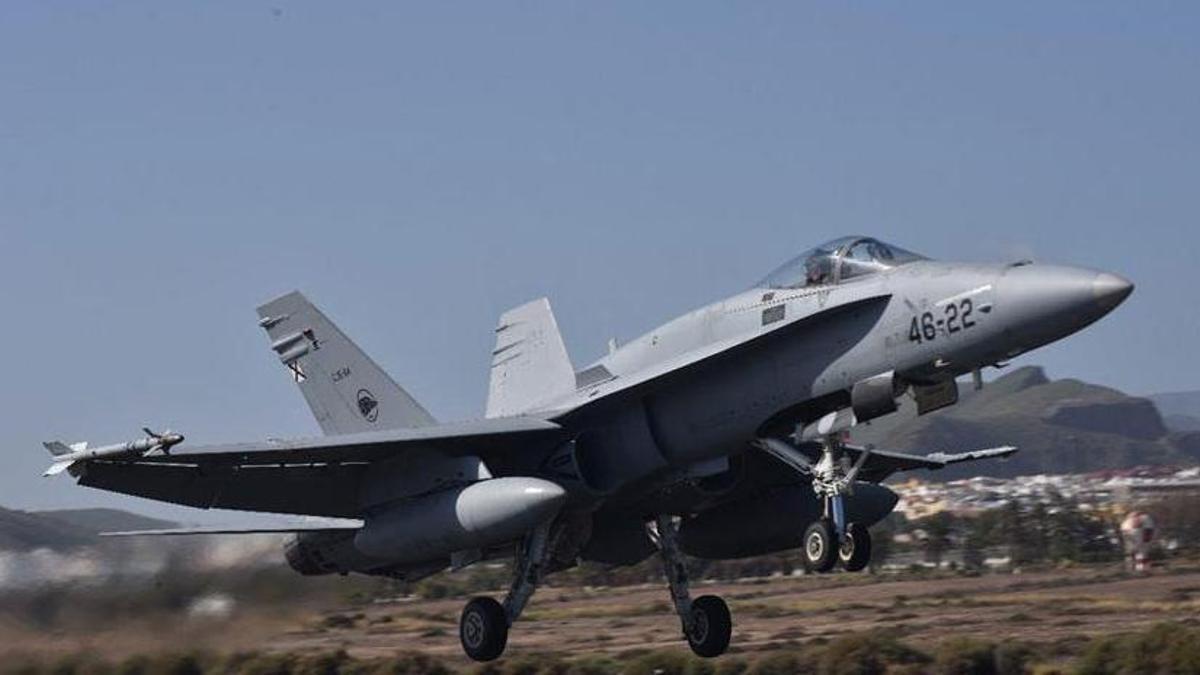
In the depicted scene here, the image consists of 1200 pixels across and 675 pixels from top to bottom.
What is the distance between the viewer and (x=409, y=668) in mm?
28562

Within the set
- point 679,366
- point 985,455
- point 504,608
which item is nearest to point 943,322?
point 679,366

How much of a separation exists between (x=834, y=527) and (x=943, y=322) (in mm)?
2185

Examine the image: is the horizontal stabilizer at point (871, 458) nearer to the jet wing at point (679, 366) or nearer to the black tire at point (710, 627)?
the jet wing at point (679, 366)

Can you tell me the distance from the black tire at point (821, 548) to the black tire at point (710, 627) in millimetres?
4208

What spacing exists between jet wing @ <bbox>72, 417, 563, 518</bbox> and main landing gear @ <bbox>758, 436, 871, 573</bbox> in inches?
126

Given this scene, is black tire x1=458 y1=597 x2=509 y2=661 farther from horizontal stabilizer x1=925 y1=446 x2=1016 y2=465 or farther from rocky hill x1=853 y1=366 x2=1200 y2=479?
rocky hill x1=853 y1=366 x2=1200 y2=479

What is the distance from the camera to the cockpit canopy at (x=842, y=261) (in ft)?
59.3

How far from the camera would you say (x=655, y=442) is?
64.1ft

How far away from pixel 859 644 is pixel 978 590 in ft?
52.5

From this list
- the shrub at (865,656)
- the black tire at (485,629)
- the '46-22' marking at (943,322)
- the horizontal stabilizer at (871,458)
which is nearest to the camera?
the '46-22' marking at (943,322)

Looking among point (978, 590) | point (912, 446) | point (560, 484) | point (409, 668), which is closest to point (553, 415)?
point (560, 484)

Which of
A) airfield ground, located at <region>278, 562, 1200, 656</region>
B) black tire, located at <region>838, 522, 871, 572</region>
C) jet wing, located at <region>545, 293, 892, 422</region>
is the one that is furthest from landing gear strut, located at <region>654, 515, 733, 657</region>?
airfield ground, located at <region>278, 562, 1200, 656</region>

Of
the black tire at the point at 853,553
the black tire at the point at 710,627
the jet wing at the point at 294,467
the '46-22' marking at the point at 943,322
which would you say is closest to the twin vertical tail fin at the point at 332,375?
the jet wing at the point at 294,467

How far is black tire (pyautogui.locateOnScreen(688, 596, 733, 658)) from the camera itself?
2184 cm
